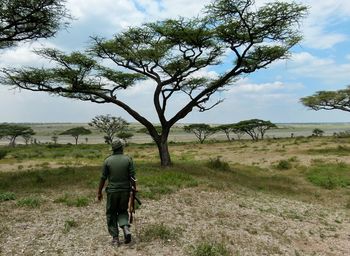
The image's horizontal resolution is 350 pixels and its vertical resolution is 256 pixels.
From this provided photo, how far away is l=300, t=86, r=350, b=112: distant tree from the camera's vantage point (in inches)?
1848

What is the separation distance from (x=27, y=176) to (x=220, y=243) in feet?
34.9

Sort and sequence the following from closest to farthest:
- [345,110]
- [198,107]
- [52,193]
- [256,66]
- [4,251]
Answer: [4,251], [52,193], [256,66], [198,107], [345,110]

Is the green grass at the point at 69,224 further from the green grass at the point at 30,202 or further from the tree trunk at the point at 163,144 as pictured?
the tree trunk at the point at 163,144

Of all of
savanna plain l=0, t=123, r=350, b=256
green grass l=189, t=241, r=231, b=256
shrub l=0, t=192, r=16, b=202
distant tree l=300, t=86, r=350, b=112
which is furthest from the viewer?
distant tree l=300, t=86, r=350, b=112

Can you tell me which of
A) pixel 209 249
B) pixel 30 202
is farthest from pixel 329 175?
pixel 30 202

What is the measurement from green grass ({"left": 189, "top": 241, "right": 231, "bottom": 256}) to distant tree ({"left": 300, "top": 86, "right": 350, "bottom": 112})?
1673 inches

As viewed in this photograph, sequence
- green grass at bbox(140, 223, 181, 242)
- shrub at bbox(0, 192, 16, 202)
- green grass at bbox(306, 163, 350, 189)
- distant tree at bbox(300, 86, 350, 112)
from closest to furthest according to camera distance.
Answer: green grass at bbox(140, 223, 181, 242) < shrub at bbox(0, 192, 16, 202) < green grass at bbox(306, 163, 350, 189) < distant tree at bbox(300, 86, 350, 112)

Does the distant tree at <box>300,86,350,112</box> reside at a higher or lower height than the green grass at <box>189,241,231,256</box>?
higher

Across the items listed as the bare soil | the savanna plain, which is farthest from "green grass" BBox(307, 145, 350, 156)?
the bare soil

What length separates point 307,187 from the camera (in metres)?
18.2

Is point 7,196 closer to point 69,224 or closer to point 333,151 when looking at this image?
point 69,224

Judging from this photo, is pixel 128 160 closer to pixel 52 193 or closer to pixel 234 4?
pixel 52 193

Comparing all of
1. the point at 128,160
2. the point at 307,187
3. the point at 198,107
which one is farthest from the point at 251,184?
the point at 128,160

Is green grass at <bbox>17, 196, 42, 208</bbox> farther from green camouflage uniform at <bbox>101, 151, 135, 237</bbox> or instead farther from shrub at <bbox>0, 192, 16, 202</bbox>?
green camouflage uniform at <bbox>101, 151, 135, 237</bbox>
